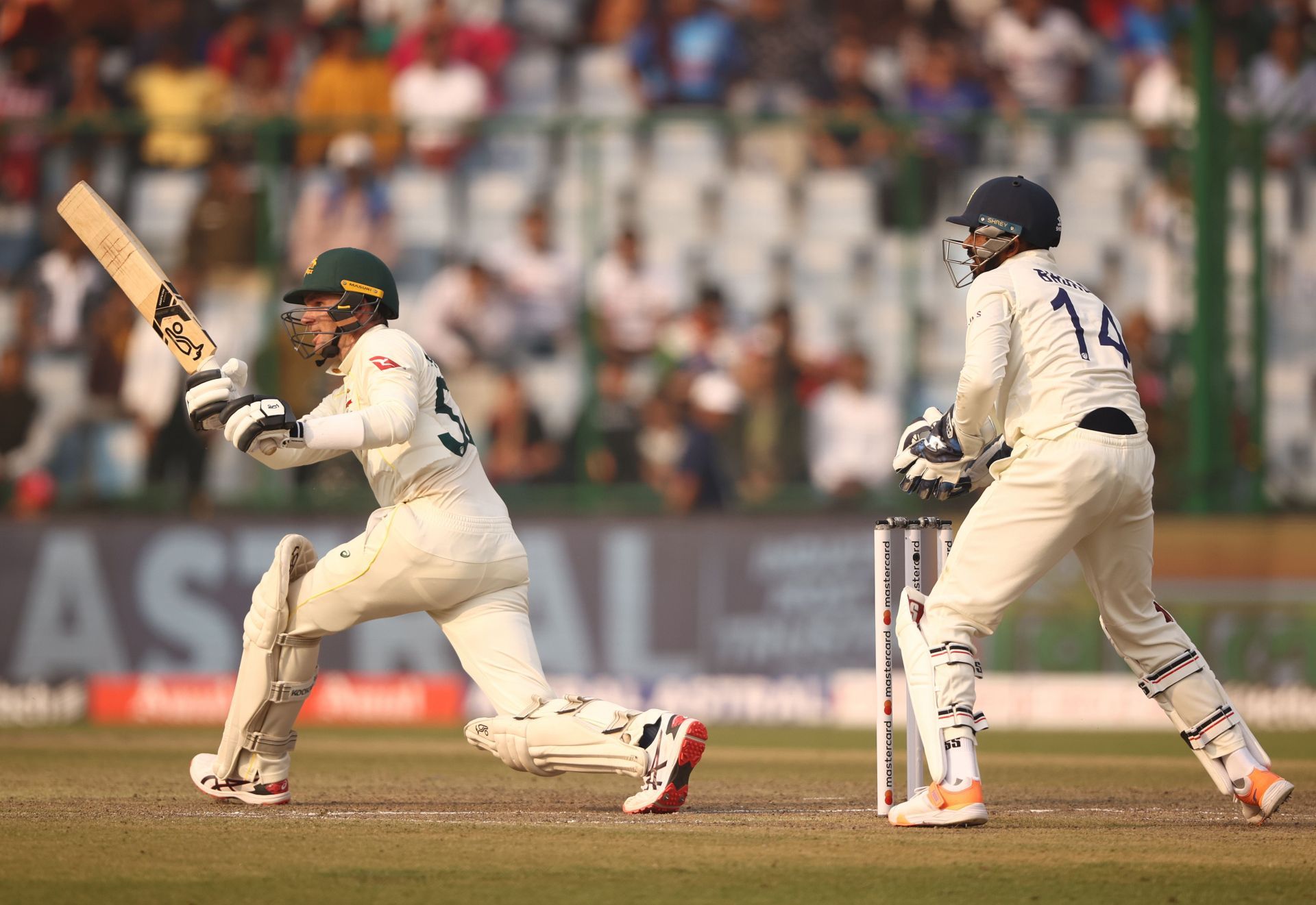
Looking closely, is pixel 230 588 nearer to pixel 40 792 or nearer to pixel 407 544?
pixel 40 792

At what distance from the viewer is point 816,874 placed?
Result: 206 inches

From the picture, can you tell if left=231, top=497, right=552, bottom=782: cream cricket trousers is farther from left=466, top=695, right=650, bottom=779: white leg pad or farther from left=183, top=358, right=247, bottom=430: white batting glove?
left=183, top=358, right=247, bottom=430: white batting glove

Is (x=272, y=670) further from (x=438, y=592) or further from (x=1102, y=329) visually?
(x=1102, y=329)

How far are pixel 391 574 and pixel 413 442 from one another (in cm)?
50

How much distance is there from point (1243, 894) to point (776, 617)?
23.8ft

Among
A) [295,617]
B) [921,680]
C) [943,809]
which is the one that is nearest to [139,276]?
[295,617]

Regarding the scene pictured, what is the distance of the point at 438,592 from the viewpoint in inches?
254

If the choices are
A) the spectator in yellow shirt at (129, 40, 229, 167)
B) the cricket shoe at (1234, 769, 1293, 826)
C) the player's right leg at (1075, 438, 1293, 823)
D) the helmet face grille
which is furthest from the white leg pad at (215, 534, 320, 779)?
the spectator in yellow shirt at (129, 40, 229, 167)

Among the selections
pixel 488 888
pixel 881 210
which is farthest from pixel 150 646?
pixel 488 888

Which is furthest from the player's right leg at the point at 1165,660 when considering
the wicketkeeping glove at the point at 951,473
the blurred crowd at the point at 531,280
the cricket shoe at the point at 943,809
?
the blurred crowd at the point at 531,280

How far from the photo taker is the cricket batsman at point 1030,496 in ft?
20.0

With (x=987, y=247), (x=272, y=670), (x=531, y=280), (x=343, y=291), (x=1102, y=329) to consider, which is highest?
(x=531, y=280)

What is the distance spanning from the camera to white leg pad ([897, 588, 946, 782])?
6.05 metres

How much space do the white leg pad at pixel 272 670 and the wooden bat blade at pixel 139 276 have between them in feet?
2.76
